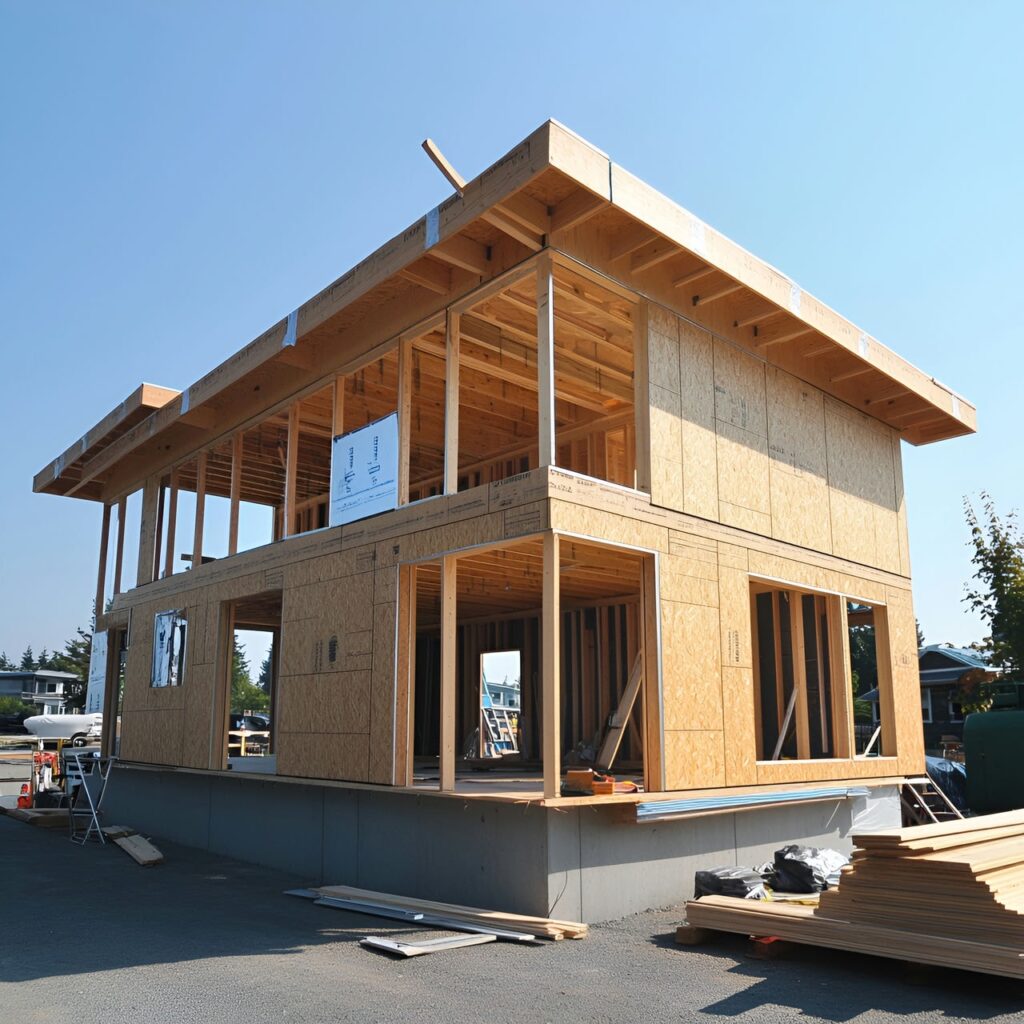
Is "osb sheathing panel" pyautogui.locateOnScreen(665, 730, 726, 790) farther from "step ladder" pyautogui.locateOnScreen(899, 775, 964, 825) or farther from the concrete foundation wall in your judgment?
"step ladder" pyautogui.locateOnScreen(899, 775, 964, 825)

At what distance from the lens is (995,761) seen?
16781mm

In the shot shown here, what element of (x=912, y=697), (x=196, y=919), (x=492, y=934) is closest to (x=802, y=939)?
(x=492, y=934)

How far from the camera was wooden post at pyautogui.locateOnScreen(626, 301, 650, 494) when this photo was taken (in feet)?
31.8

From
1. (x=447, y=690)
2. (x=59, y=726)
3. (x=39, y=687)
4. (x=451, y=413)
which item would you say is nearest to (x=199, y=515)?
(x=451, y=413)

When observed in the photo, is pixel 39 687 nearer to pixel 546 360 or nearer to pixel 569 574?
pixel 569 574

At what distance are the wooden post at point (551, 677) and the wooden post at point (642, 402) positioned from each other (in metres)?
1.62

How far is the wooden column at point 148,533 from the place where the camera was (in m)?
16.2

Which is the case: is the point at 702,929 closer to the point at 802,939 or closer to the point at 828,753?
the point at 802,939

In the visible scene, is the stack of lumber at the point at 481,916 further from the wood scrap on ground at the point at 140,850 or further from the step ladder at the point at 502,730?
the step ladder at the point at 502,730

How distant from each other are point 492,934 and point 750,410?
21.4 ft

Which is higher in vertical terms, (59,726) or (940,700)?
(940,700)

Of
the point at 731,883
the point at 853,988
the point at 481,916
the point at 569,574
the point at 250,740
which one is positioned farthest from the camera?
the point at 250,740

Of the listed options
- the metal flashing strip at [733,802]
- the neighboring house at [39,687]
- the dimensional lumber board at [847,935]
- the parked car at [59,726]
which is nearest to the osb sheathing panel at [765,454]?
the metal flashing strip at [733,802]

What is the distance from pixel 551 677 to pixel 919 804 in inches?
309
